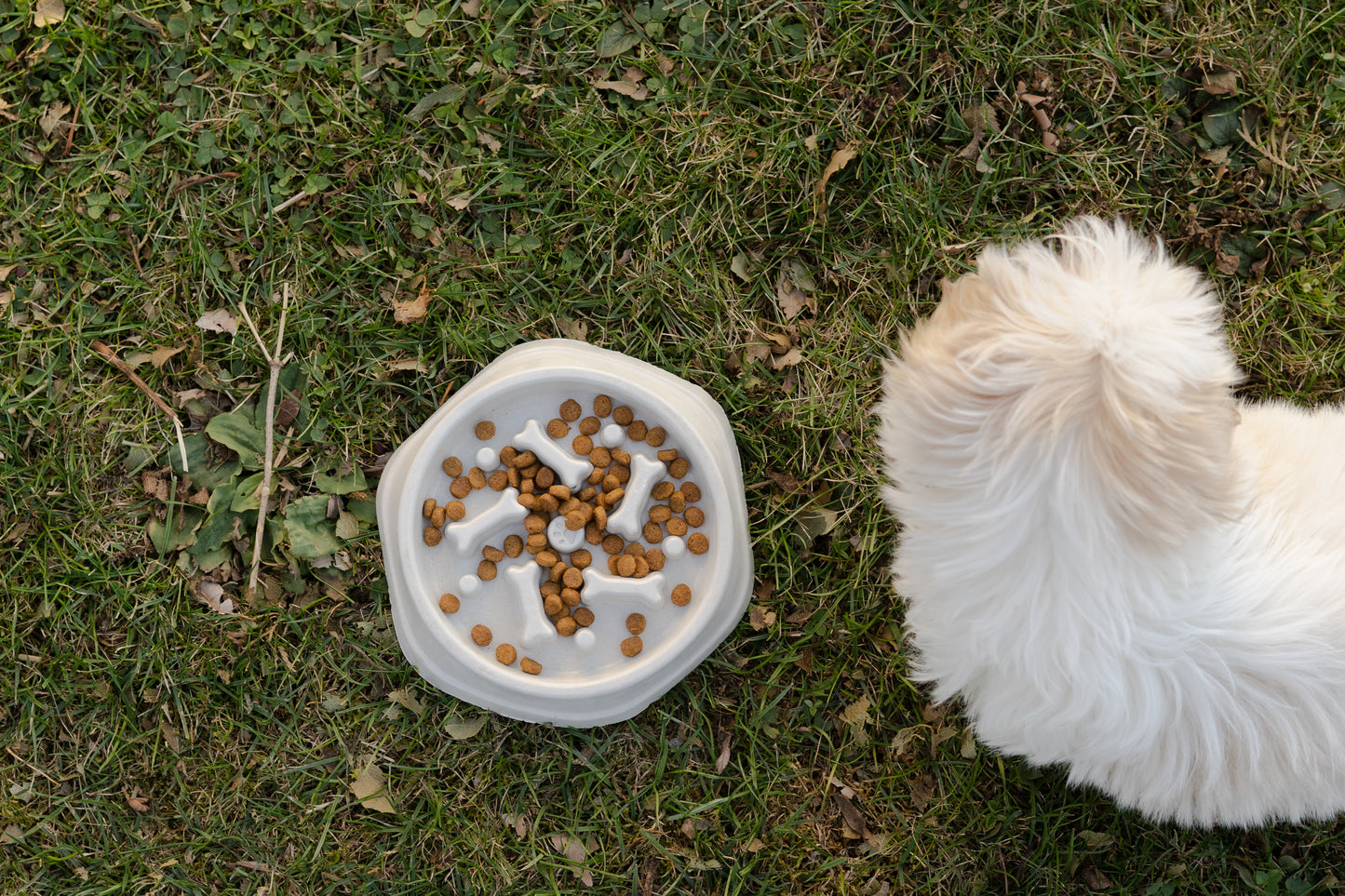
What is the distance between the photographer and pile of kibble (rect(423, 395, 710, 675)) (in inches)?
101

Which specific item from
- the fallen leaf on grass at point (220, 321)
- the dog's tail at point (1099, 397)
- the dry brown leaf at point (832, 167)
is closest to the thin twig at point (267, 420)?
the fallen leaf on grass at point (220, 321)

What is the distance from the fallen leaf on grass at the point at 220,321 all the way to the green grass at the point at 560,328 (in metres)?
0.03

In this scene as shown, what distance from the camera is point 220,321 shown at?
110 inches

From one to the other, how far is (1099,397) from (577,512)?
151 cm

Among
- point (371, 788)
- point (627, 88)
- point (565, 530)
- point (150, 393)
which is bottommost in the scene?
point (371, 788)

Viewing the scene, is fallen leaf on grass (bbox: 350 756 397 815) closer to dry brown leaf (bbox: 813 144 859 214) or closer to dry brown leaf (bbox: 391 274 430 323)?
dry brown leaf (bbox: 391 274 430 323)

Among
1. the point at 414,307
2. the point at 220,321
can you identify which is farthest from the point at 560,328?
the point at 220,321

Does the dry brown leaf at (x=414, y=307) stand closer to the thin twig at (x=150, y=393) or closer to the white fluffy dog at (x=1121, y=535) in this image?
the thin twig at (x=150, y=393)

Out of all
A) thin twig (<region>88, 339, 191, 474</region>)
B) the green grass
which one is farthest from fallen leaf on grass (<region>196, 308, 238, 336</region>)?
thin twig (<region>88, 339, 191, 474</region>)

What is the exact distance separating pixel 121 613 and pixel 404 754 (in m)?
0.96

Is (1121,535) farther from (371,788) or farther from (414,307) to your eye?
(371,788)

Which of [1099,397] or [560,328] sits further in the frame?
[560,328]

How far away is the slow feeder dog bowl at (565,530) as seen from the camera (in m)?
2.52

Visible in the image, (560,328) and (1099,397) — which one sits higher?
(1099,397)
